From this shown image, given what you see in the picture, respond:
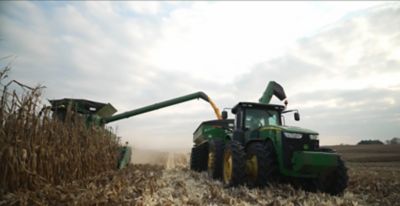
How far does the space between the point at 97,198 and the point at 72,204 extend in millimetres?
453

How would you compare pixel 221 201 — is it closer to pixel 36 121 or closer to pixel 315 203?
pixel 315 203

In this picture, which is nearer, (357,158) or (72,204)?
(72,204)

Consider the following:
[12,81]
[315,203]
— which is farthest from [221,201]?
[12,81]

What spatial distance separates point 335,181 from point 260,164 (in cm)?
179

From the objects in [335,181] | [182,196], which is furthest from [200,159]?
[182,196]

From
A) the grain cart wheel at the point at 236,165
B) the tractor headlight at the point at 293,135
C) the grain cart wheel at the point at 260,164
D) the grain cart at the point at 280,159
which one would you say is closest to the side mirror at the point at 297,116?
the grain cart at the point at 280,159

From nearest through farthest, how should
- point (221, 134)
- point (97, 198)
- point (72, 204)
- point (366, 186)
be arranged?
point (72, 204), point (97, 198), point (366, 186), point (221, 134)

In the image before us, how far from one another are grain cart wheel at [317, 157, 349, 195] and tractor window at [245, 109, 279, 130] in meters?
2.09

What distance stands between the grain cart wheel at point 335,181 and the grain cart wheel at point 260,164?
3.60ft

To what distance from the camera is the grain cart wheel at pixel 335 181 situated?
7.52 metres

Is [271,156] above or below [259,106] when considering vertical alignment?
below

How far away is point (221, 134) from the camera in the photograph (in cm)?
1192

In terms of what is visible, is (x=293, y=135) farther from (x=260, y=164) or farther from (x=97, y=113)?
(x=97, y=113)

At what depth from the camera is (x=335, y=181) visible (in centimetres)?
762
